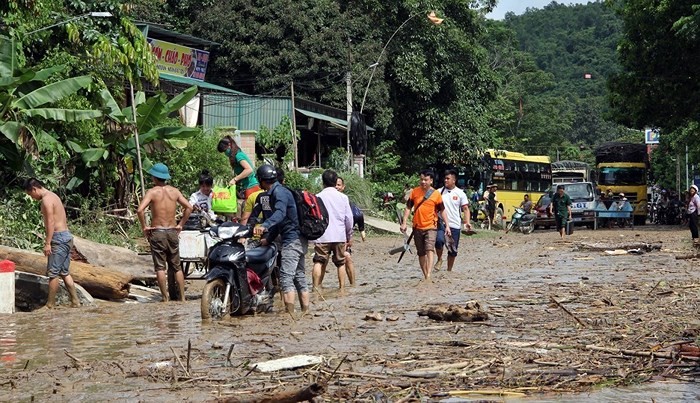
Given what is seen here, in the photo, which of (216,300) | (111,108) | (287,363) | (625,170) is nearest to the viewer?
(287,363)

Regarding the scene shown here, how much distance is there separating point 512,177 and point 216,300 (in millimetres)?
39341

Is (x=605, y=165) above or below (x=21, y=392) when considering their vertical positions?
above

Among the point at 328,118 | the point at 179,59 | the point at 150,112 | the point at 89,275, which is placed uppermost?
the point at 179,59

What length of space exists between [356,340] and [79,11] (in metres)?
16.8

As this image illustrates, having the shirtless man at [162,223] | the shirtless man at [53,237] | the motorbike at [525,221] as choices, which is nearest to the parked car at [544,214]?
the motorbike at [525,221]

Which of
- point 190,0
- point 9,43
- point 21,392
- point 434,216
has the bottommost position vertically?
point 21,392

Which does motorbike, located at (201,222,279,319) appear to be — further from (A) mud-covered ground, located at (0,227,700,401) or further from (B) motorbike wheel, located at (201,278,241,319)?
(A) mud-covered ground, located at (0,227,700,401)

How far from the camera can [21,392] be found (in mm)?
7105

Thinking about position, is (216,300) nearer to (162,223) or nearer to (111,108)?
(162,223)

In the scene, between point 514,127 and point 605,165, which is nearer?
point 605,165

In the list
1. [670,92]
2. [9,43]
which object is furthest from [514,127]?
[9,43]

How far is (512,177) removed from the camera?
162 ft

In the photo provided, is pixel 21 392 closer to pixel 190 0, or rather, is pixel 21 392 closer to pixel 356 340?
pixel 356 340

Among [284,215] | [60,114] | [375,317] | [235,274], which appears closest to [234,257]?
[235,274]
